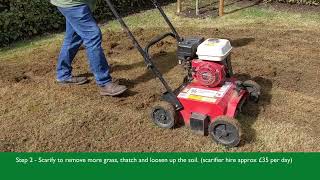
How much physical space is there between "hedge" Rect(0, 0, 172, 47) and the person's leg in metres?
2.11

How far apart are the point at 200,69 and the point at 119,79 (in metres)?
1.60

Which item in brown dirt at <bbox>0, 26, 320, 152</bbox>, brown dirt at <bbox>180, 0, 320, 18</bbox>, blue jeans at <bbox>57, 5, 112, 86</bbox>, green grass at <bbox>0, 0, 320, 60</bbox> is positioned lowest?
brown dirt at <bbox>180, 0, 320, 18</bbox>

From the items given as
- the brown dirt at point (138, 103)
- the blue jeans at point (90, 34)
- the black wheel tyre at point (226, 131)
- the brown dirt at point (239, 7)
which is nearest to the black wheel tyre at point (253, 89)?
the brown dirt at point (138, 103)

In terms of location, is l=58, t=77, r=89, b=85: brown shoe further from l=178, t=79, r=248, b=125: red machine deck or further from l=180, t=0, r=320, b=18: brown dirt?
l=180, t=0, r=320, b=18: brown dirt

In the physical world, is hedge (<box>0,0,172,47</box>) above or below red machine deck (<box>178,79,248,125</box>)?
below

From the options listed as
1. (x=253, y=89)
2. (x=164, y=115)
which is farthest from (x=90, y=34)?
(x=253, y=89)

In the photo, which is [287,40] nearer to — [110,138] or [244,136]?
[244,136]

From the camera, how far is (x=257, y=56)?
6.44m

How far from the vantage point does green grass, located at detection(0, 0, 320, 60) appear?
7.65 metres

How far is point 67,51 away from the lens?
5.62 meters

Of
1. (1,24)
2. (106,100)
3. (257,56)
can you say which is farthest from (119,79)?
(1,24)

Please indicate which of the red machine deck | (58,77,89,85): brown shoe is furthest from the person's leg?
the red machine deck

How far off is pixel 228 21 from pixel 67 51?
356cm

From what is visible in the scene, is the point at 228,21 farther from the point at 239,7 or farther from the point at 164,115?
the point at 164,115
